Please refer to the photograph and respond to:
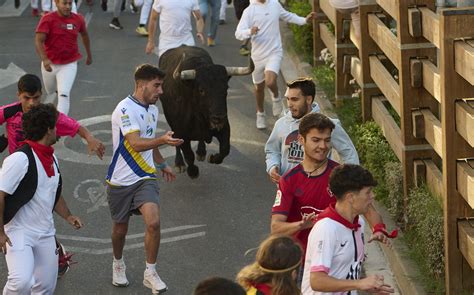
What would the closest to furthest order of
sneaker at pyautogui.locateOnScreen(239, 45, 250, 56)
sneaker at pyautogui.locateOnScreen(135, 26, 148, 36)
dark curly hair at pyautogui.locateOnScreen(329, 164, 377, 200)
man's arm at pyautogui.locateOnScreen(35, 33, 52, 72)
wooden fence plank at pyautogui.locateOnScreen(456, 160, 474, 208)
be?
dark curly hair at pyautogui.locateOnScreen(329, 164, 377, 200)
wooden fence plank at pyautogui.locateOnScreen(456, 160, 474, 208)
man's arm at pyautogui.locateOnScreen(35, 33, 52, 72)
sneaker at pyautogui.locateOnScreen(239, 45, 250, 56)
sneaker at pyautogui.locateOnScreen(135, 26, 148, 36)

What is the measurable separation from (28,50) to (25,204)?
12.7 metres

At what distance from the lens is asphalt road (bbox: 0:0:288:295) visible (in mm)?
10484

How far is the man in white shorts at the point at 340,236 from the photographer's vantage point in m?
6.68

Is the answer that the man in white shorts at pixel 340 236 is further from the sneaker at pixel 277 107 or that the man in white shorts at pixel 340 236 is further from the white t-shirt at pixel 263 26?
the sneaker at pixel 277 107

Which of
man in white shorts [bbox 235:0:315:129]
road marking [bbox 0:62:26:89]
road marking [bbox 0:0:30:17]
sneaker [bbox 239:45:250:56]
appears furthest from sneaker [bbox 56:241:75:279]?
road marking [bbox 0:0:30:17]

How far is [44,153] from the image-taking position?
8.66 m

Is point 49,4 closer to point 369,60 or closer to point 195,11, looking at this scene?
point 195,11

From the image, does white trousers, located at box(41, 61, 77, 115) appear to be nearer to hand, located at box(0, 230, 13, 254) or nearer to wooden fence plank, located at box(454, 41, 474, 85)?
hand, located at box(0, 230, 13, 254)

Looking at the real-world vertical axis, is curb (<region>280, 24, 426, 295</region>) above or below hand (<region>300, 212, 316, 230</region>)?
below

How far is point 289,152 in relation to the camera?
8906 mm

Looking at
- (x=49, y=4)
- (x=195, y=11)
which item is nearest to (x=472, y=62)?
(x=195, y=11)

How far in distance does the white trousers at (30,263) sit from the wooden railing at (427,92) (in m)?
2.97

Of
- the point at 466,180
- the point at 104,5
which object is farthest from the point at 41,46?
the point at 104,5

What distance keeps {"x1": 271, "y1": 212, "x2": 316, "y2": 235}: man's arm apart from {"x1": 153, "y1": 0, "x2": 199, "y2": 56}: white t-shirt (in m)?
7.92
